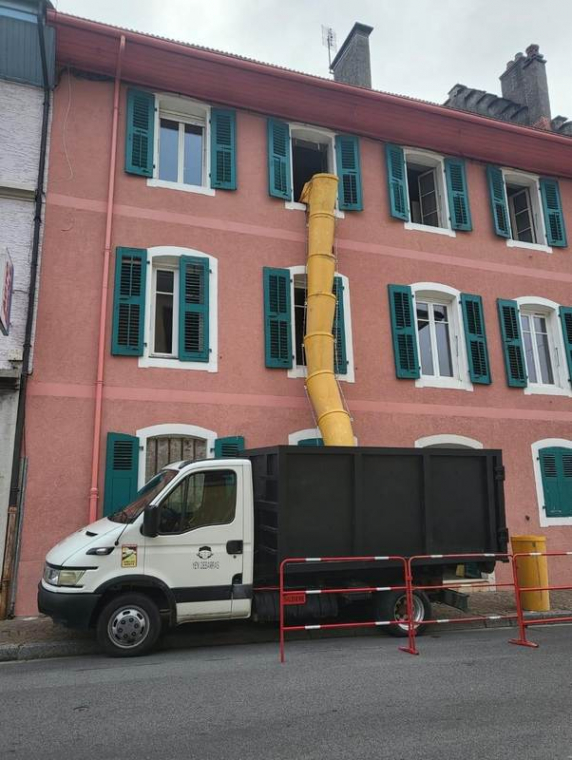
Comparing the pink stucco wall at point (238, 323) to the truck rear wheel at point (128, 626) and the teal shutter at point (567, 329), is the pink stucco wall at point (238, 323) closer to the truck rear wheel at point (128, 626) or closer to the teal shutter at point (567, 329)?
the teal shutter at point (567, 329)

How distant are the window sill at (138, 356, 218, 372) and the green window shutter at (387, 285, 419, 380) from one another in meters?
3.68

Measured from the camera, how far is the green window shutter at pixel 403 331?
11.8m

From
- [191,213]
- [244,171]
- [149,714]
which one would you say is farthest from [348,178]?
[149,714]

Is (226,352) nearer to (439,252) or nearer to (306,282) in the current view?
(306,282)

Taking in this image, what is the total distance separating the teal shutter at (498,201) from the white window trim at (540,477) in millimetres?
4650

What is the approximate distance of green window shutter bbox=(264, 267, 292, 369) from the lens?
1095 cm

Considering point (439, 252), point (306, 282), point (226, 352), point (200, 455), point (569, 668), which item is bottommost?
point (569, 668)

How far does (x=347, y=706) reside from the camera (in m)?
4.92

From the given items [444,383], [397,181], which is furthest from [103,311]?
[397,181]

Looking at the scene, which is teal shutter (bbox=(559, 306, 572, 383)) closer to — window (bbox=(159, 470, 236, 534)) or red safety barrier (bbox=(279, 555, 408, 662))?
red safety barrier (bbox=(279, 555, 408, 662))

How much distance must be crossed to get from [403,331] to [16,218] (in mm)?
7242

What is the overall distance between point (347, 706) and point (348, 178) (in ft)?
33.3

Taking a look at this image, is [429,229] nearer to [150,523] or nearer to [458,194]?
[458,194]

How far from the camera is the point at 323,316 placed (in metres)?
10.7
